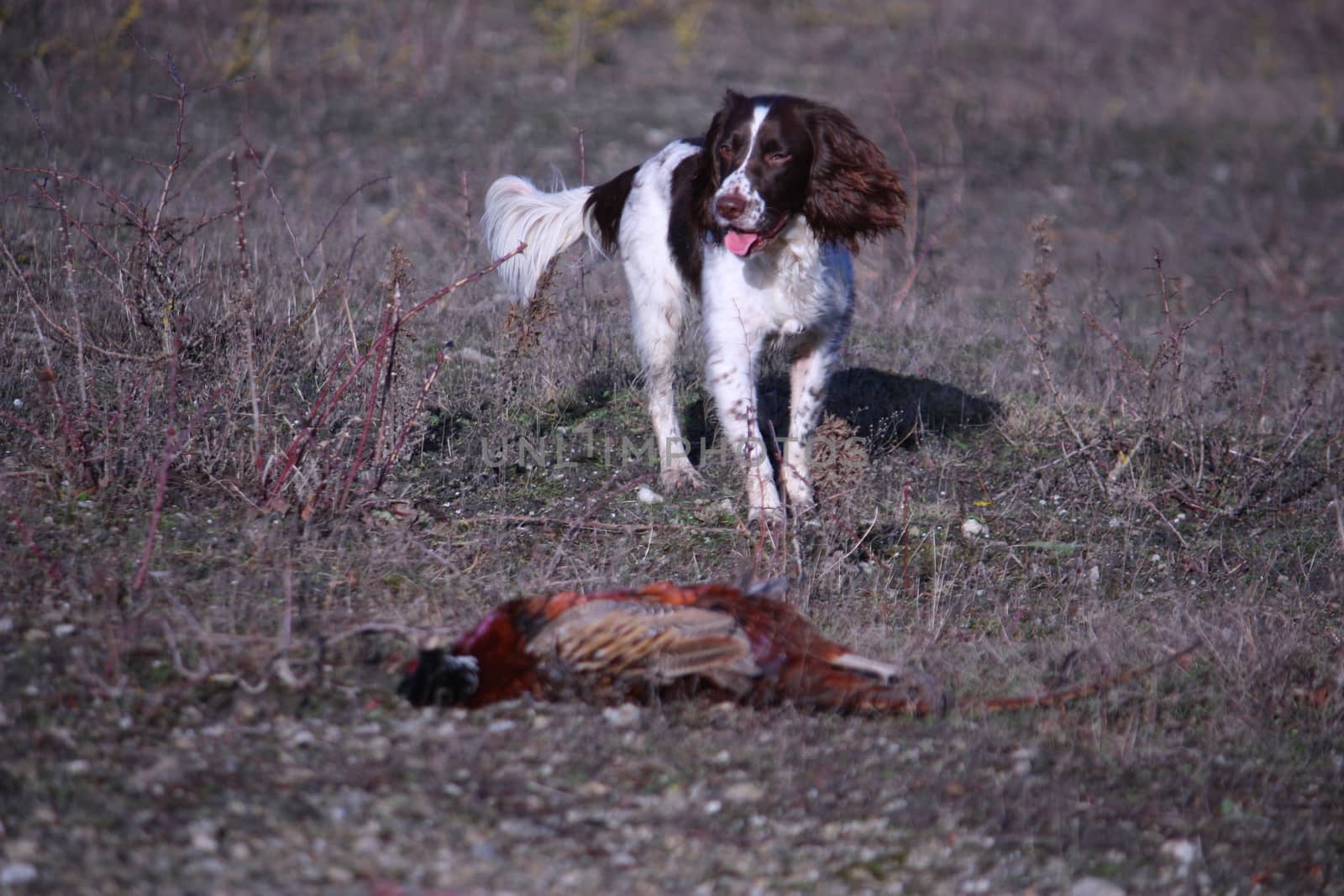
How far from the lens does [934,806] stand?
8.13 feet

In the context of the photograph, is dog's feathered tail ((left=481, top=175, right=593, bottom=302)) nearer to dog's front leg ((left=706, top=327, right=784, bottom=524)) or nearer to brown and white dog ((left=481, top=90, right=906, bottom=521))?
brown and white dog ((left=481, top=90, right=906, bottom=521))

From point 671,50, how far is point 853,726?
11.2 meters

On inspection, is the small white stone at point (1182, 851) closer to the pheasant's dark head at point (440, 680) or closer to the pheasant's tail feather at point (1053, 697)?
the pheasant's tail feather at point (1053, 697)

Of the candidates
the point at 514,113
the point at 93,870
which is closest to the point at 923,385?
the point at 93,870

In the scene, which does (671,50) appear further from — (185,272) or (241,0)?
(185,272)

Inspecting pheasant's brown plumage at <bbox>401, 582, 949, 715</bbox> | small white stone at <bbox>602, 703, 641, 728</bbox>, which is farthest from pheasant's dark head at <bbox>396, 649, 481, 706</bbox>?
small white stone at <bbox>602, 703, 641, 728</bbox>

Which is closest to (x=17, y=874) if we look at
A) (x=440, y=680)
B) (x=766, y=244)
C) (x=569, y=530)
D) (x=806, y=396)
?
(x=440, y=680)

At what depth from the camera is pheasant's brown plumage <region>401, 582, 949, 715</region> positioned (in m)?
2.71

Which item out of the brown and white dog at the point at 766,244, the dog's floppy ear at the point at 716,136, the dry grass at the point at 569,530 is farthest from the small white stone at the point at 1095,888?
the dog's floppy ear at the point at 716,136

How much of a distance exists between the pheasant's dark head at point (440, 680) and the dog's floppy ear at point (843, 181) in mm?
2048

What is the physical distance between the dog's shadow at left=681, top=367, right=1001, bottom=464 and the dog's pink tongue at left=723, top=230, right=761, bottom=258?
3.13 ft

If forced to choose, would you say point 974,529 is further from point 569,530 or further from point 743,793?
point 743,793

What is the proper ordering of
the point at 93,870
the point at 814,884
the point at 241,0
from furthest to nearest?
1. the point at 241,0
2. the point at 814,884
3. the point at 93,870

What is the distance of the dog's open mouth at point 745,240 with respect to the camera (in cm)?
399
